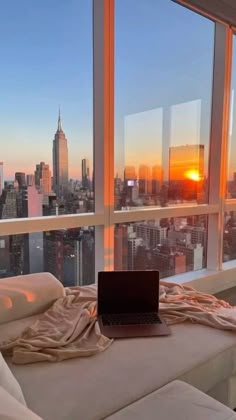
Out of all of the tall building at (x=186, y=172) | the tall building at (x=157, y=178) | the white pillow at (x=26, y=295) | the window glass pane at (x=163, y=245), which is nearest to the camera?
the white pillow at (x=26, y=295)

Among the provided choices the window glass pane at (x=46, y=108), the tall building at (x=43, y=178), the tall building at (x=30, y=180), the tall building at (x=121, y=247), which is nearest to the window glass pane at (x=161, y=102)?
the tall building at (x=121, y=247)

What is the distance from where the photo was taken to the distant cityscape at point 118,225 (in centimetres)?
274

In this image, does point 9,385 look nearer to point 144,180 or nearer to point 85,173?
point 85,173

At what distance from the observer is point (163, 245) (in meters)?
3.72

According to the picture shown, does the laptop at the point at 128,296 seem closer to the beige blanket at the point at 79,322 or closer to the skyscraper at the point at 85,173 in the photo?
the beige blanket at the point at 79,322

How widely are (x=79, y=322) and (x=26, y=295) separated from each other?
1.22 feet

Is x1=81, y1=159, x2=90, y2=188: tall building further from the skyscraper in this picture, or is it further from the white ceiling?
the white ceiling

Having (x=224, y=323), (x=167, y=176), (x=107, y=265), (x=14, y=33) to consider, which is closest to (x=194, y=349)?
(x=224, y=323)

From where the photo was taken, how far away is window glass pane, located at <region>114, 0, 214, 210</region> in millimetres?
3207

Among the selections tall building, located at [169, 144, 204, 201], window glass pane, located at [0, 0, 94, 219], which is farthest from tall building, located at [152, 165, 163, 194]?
window glass pane, located at [0, 0, 94, 219]

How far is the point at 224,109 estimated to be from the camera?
390 centimetres

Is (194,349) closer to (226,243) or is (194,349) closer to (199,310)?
(199,310)

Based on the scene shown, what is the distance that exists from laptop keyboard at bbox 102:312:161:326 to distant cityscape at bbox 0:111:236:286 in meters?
1.13

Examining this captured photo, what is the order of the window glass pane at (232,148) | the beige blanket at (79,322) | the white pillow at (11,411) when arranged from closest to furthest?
1. the white pillow at (11,411)
2. the beige blanket at (79,322)
3. the window glass pane at (232,148)
